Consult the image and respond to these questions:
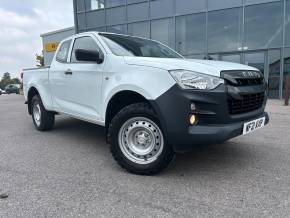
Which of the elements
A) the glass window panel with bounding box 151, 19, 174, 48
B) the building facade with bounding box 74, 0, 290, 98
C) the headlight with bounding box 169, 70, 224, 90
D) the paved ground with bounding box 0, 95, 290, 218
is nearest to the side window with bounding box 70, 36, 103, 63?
the headlight with bounding box 169, 70, 224, 90

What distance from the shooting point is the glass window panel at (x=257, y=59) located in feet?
40.0

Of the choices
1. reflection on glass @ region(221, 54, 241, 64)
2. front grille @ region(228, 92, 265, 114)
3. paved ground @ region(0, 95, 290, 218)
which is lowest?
paved ground @ region(0, 95, 290, 218)

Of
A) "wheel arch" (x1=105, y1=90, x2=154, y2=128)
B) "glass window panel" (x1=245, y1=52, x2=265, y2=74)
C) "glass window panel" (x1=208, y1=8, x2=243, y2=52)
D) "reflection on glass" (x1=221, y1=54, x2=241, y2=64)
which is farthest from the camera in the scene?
"reflection on glass" (x1=221, y1=54, x2=241, y2=64)

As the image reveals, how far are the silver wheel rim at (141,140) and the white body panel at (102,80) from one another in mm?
377

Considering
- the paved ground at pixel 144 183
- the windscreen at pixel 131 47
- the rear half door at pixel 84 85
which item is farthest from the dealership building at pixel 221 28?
the rear half door at pixel 84 85

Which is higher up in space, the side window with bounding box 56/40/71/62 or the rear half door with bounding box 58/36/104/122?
the side window with bounding box 56/40/71/62

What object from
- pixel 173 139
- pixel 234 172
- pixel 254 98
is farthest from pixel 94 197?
pixel 254 98

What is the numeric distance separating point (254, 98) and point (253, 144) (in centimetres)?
147

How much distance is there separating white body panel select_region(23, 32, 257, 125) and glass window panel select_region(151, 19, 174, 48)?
975 cm

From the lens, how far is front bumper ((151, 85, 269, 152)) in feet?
9.05

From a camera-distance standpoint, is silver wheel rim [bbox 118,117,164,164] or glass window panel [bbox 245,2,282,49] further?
glass window panel [bbox 245,2,282,49]

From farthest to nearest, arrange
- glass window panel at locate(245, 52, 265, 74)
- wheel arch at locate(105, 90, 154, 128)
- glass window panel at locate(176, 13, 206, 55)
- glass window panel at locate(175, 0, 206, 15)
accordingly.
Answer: glass window panel at locate(176, 13, 206, 55) < glass window panel at locate(175, 0, 206, 15) < glass window panel at locate(245, 52, 265, 74) < wheel arch at locate(105, 90, 154, 128)

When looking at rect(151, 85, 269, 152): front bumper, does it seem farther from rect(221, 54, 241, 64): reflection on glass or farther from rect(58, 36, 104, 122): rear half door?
rect(221, 54, 241, 64): reflection on glass

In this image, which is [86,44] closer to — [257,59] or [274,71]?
[257,59]
